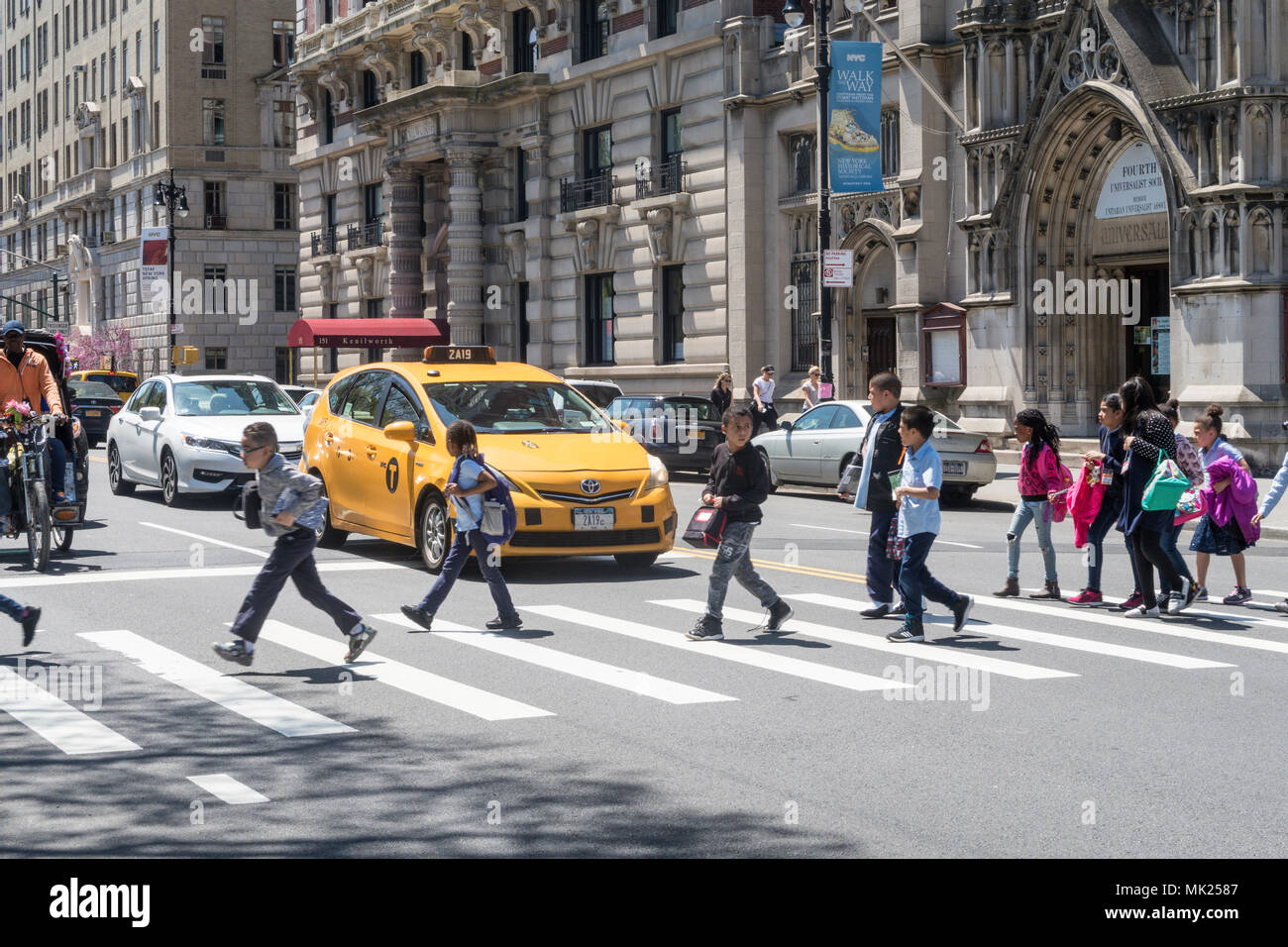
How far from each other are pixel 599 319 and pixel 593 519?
92.6 feet

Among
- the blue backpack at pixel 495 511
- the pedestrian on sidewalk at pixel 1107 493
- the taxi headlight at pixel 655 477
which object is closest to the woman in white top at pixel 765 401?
the taxi headlight at pixel 655 477

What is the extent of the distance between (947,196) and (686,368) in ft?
27.6

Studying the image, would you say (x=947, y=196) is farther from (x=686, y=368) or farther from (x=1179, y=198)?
(x=686, y=368)

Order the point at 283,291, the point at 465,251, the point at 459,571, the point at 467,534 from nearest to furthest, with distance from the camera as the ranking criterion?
the point at 459,571 < the point at 467,534 < the point at 465,251 < the point at 283,291

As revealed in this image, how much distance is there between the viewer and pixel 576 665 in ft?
33.0

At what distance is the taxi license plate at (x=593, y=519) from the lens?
13945mm

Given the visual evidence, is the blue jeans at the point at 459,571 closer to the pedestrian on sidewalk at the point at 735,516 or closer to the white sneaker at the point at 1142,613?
the pedestrian on sidewalk at the point at 735,516

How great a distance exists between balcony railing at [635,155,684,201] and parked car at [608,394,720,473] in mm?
11145

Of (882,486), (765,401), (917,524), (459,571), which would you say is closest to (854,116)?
(765,401)

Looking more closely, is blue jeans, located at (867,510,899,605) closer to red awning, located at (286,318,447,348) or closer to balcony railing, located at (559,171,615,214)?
balcony railing, located at (559,171,615,214)

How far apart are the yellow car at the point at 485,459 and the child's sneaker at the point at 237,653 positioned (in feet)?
13.6

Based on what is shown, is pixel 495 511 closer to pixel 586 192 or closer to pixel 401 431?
pixel 401 431

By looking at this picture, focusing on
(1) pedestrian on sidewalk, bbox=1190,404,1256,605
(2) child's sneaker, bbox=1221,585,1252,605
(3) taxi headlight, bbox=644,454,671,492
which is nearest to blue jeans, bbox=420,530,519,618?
(3) taxi headlight, bbox=644,454,671,492

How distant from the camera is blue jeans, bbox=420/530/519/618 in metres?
11.4
